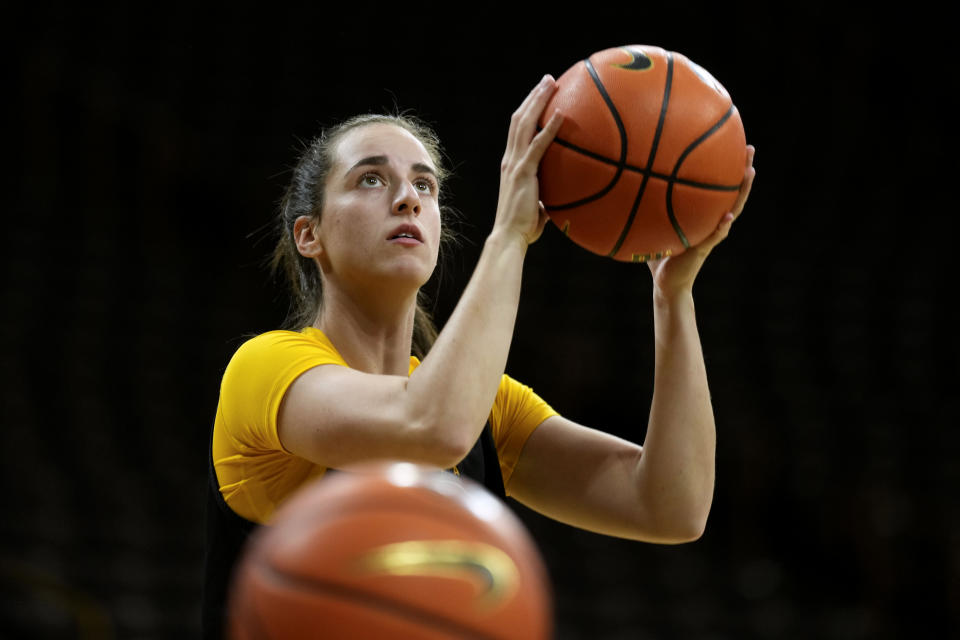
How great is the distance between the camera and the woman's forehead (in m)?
2.13

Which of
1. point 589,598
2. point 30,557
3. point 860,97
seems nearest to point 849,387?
point 589,598

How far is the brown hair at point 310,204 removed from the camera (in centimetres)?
Result: 225

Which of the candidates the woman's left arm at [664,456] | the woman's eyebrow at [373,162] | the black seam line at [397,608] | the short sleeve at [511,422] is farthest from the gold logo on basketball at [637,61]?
the black seam line at [397,608]

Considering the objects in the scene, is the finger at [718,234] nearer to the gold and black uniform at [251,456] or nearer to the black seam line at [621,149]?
the black seam line at [621,149]

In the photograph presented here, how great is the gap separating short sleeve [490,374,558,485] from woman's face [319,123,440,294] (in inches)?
13.9

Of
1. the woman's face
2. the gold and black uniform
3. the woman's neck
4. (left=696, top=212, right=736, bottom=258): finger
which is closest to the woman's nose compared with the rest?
the woman's face

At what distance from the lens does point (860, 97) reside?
26.6 ft

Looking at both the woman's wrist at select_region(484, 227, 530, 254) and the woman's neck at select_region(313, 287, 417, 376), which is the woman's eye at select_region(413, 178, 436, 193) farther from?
Result: the woman's wrist at select_region(484, 227, 530, 254)

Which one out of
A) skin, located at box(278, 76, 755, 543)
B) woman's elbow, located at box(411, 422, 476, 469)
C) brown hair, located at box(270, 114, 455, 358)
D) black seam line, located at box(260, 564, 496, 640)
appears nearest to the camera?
black seam line, located at box(260, 564, 496, 640)

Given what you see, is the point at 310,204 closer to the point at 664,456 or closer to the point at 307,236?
the point at 307,236

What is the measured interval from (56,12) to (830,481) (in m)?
6.13

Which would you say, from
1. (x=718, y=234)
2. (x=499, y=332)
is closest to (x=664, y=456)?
(x=718, y=234)

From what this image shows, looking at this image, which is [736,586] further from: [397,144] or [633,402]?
[397,144]

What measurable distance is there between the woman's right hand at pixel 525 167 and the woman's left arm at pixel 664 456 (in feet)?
1.23
